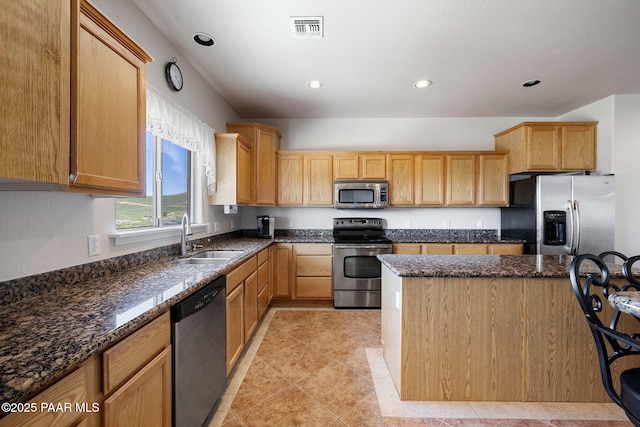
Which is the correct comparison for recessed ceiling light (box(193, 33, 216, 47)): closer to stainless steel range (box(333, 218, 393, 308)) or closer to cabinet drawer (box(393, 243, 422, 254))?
stainless steel range (box(333, 218, 393, 308))

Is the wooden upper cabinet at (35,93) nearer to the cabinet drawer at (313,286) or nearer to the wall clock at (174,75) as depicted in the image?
the wall clock at (174,75)

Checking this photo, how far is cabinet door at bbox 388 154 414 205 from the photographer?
3.80 metres

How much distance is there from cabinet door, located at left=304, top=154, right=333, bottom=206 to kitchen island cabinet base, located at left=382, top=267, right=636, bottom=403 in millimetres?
2292

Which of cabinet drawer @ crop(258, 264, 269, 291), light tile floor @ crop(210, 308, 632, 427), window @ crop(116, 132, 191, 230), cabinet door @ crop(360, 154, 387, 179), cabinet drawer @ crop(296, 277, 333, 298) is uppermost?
cabinet door @ crop(360, 154, 387, 179)

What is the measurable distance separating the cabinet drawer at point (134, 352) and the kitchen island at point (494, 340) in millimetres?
1310

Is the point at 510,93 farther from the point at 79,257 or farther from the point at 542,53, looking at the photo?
the point at 79,257

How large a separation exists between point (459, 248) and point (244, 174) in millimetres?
2967

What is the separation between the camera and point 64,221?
52.4 inches

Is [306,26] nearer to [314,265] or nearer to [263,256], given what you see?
[263,256]

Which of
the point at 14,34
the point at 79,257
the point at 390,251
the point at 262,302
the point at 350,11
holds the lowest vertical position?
the point at 262,302

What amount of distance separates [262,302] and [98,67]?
2.47 m

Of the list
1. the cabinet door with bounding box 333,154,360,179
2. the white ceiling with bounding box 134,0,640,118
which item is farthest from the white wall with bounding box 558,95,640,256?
the cabinet door with bounding box 333,154,360,179

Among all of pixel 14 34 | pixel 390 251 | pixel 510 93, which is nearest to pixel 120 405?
pixel 14 34

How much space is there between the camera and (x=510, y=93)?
3232 mm
